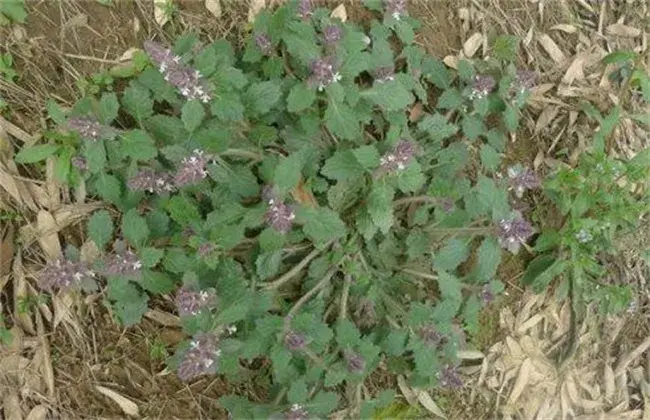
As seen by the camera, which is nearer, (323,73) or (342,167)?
(323,73)

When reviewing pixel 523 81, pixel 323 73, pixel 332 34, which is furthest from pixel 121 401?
pixel 523 81

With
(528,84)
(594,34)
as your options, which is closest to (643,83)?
(594,34)

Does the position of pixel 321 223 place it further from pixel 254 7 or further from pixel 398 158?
pixel 254 7

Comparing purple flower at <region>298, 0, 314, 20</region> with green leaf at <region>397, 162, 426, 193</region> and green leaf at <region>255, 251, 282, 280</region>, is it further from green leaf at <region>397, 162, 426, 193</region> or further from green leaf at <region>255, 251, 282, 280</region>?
green leaf at <region>255, 251, 282, 280</region>

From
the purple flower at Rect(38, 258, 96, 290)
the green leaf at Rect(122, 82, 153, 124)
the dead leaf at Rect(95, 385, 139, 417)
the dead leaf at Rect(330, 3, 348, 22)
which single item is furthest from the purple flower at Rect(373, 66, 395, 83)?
the dead leaf at Rect(95, 385, 139, 417)

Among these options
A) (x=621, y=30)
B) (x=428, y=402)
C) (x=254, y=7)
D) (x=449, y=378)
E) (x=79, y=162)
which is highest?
(x=254, y=7)

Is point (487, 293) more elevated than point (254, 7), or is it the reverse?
point (254, 7)
